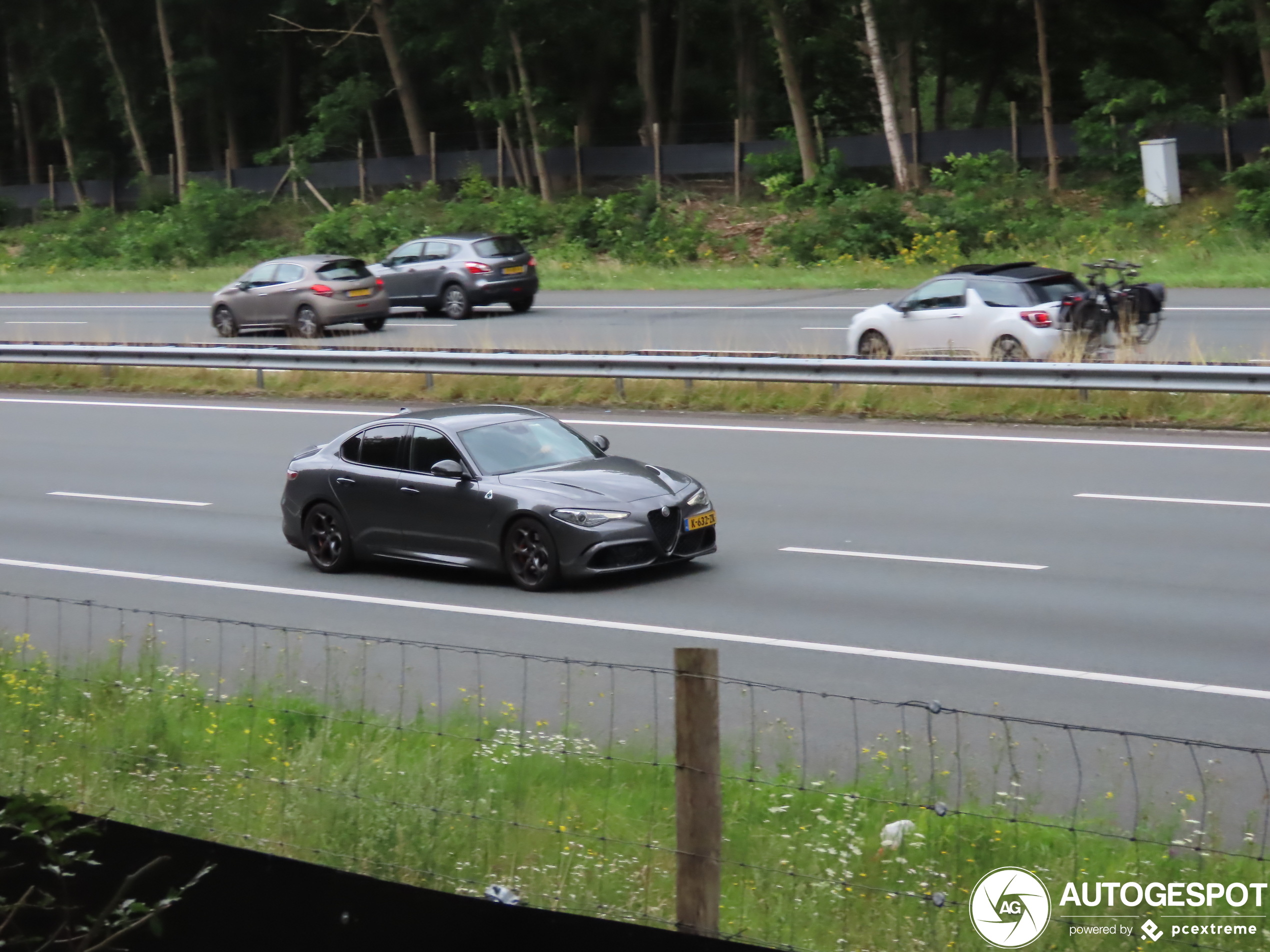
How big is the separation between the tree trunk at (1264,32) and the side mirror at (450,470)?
32.2 metres

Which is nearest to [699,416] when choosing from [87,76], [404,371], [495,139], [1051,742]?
[404,371]

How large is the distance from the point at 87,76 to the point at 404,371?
58.3 meters

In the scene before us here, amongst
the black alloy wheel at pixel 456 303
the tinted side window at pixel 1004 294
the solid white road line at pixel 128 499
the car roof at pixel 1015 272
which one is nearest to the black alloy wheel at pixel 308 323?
the black alloy wheel at pixel 456 303

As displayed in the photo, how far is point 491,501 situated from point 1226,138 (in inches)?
1292

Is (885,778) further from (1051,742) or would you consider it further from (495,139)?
(495,139)

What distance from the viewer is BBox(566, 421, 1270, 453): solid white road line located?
1708cm

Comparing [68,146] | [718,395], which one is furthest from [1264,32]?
[68,146]

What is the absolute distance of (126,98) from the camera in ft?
232

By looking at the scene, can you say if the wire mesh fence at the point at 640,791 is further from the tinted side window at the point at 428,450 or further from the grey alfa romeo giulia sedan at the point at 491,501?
the tinted side window at the point at 428,450

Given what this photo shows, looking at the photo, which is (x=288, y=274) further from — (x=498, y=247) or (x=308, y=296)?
(x=498, y=247)

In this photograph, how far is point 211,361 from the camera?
84.9ft

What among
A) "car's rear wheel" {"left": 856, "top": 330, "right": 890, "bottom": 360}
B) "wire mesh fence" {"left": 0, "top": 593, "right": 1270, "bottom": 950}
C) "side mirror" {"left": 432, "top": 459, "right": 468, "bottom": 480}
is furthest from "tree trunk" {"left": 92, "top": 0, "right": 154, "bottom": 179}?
"wire mesh fence" {"left": 0, "top": 593, "right": 1270, "bottom": 950}

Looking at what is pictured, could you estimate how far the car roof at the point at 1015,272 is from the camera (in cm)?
2128

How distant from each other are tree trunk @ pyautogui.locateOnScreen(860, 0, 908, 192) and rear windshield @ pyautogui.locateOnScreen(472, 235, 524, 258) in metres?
13.5
